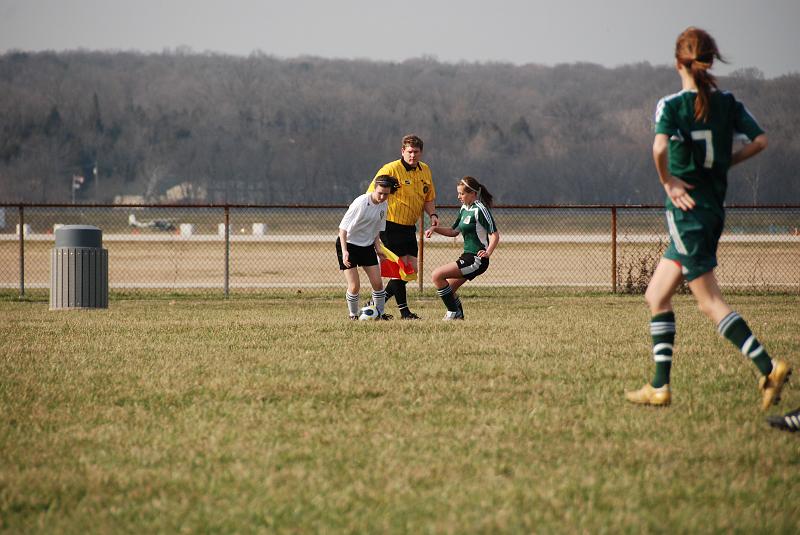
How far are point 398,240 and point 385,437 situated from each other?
717 centimetres

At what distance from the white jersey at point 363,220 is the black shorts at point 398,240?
0.45 meters

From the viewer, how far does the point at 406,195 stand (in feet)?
40.4

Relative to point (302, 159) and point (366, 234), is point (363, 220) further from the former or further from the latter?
point (302, 159)

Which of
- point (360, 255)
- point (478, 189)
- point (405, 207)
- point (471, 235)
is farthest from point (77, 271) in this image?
point (478, 189)

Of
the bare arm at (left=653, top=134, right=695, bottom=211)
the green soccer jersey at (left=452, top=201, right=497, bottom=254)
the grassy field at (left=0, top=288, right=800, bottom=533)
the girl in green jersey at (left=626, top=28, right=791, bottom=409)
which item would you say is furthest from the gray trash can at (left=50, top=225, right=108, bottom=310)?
the bare arm at (left=653, top=134, right=695, bottom=211)

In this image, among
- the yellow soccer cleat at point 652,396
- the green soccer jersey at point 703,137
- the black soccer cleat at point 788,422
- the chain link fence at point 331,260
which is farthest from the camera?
the chain link fence at point 331,260

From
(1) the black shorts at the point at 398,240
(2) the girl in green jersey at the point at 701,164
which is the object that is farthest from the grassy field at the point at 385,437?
(1) the black shorts at the point at 398,240

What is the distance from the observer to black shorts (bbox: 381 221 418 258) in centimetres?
1241

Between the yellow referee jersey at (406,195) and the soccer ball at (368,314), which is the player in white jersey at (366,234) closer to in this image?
the soccer ball at (368,314)

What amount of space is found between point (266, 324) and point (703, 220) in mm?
6370

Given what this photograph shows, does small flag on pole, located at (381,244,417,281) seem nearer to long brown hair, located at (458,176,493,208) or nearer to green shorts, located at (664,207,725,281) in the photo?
long brown hair, located at (458,176,493,208)

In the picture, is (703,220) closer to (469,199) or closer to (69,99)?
(469,199)

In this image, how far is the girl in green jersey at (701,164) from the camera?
19.0 feet

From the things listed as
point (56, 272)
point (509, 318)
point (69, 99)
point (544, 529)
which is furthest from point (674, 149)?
point (69, 99)
